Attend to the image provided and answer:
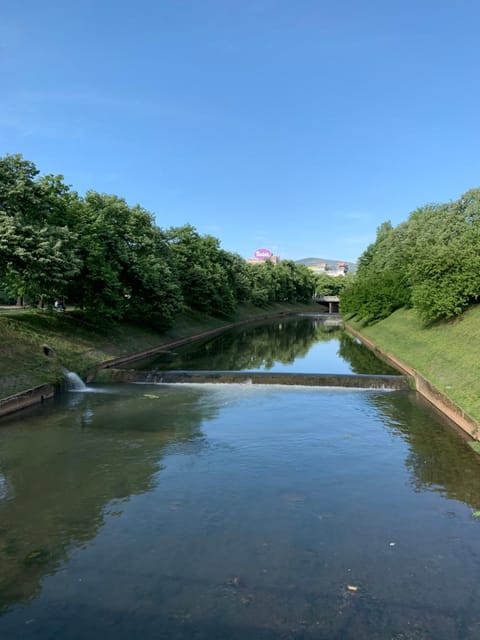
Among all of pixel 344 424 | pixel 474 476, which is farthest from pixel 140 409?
pixel 474 476

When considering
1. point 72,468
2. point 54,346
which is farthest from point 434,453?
point 54,346

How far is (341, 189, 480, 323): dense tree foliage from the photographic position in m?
36.4

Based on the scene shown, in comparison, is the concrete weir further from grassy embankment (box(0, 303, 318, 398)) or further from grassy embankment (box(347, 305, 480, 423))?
grassy embankment (box(0, 303, 318, 398))

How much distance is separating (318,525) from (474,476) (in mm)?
6112

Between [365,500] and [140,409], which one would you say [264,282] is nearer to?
[140,409]

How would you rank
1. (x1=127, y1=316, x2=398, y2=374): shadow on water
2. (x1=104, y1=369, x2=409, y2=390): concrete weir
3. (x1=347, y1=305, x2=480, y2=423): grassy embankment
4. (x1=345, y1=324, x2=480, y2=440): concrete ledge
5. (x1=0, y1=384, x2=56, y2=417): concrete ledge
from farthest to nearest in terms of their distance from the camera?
(x1=127, y1=316, x2=398, y2=374): shadow on water
(x1=104, y1=369, x2=409, y2=390): concrete weir
(x1=347, y1=305, x2=480, y2=423): grassy embankment
(x1=0, y1=384, x2=56, y2=417): concrete ledge
(x1=345, y1=324, x2=480, y2=440): concrete ledge

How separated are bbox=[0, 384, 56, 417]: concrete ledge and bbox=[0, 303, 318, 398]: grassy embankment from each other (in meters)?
0.36

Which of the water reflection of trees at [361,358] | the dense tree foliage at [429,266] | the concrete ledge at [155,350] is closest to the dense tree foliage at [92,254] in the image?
the concrete ledge at [155,350]

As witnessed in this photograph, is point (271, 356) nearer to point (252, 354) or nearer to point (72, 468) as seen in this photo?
point (252, 354)

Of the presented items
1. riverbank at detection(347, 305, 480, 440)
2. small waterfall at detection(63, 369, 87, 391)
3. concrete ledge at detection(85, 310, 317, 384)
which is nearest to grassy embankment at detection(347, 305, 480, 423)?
riverbank at detection(347, 305, 480, 440)

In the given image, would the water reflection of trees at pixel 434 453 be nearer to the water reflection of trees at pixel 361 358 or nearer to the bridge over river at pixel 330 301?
the water reflection of trees at pixel 361 358

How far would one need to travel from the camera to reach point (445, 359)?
1112 inches

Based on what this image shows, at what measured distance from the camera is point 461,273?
121ft

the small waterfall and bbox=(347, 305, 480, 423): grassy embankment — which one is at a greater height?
bbox=(347, 305, 480, 423): grassy embankment
